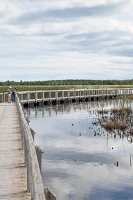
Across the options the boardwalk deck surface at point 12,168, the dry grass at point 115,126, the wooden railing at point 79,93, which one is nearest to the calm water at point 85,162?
the dry grass at point 115,126

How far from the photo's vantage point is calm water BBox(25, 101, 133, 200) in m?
15.5

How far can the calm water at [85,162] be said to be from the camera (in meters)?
15.5

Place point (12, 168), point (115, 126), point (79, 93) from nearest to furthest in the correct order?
point (12, 168) < point (115, 126) < point (79, 93)

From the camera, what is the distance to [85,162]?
20078mm

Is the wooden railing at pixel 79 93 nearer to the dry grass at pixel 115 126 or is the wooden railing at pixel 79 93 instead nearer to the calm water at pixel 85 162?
the dry grass at pixel 115 126

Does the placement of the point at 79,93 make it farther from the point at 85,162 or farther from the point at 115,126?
the point at 85,162

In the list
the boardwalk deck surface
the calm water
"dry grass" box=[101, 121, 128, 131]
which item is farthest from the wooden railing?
the boardwalk deck surface

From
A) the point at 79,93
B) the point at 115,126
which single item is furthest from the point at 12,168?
the point at 79,93

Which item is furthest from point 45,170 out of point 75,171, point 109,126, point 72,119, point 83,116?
point 83,116

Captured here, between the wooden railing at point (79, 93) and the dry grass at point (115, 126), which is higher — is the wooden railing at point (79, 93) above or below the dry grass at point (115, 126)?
above

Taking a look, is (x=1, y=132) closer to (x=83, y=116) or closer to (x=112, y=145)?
(x=112, y=145)

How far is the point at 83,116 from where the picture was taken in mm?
41250

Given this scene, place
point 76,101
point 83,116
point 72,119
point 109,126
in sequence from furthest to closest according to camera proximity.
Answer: point 76,101
point 83,116
point 72,119
point 109,126

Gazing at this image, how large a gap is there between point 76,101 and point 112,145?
3760 centimetres
